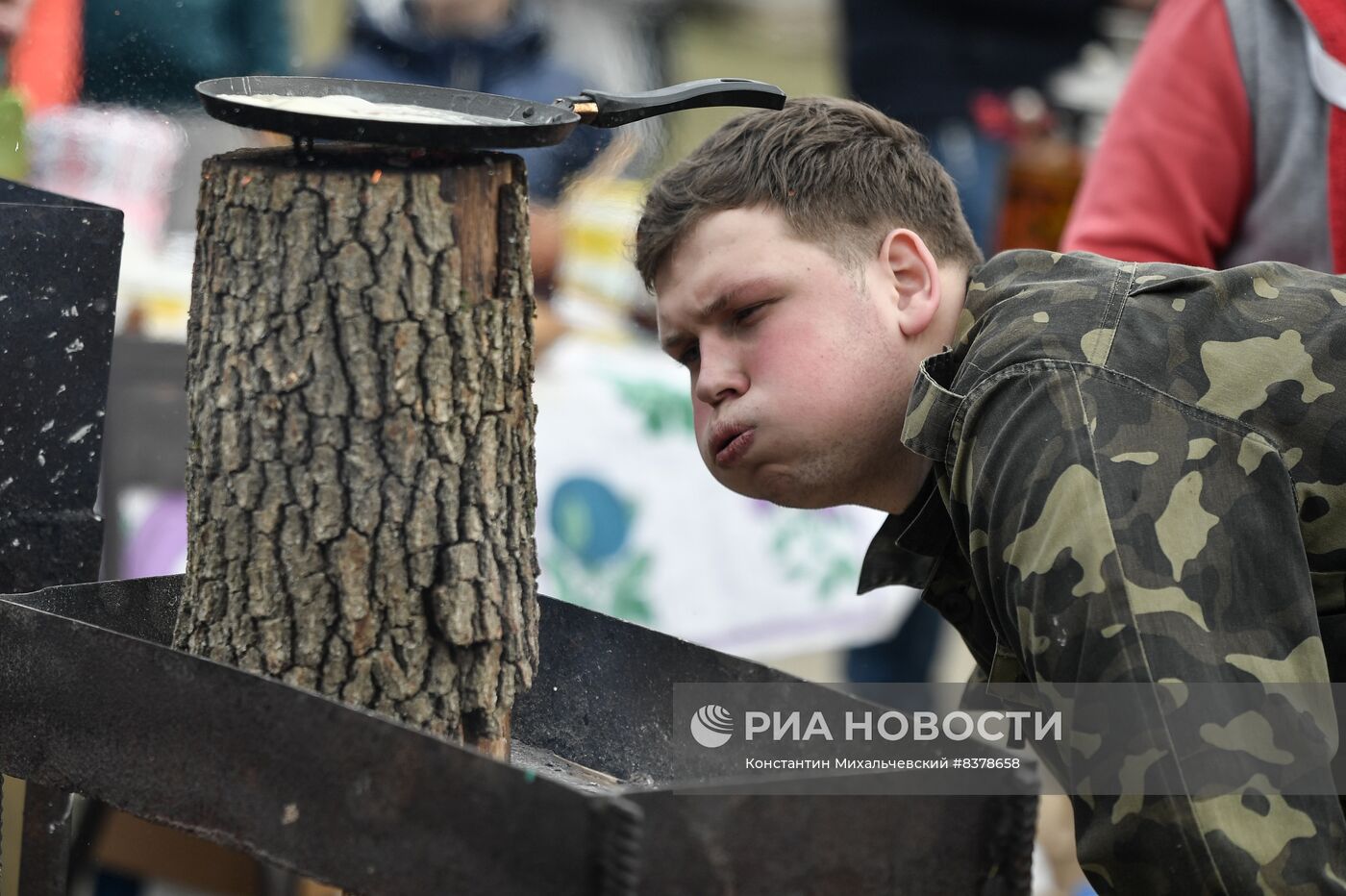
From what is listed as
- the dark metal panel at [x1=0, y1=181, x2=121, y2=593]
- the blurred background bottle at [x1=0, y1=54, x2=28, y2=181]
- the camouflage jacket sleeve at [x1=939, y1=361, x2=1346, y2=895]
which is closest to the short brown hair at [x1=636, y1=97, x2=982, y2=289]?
the camouflage jacket sleeve at [x1=939, y1=361, x2=1346, y2=895]

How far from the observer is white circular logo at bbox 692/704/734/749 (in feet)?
6.09

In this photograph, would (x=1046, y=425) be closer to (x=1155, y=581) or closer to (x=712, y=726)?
(x=1155, y=581)

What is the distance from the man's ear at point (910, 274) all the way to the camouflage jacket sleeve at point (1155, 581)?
0.34 m

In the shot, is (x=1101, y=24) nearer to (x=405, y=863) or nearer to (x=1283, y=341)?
(x=1283, y=341)

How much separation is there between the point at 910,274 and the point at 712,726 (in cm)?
63

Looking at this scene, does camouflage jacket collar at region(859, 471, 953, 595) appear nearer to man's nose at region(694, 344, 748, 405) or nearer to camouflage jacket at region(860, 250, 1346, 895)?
camouflage jacket at region(860, 250, 1346, 895)

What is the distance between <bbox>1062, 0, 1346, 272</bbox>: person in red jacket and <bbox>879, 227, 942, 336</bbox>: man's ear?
984 millimetres

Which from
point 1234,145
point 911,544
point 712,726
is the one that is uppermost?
point 1234,145

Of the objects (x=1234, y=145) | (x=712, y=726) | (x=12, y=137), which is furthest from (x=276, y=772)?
(x=1234, y=145)

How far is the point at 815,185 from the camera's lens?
6.35ft

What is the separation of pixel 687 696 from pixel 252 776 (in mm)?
606

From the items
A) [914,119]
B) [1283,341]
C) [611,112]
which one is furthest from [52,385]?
[914,119]

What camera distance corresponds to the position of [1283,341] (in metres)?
1.68

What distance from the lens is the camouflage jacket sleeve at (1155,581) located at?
1433 mm
